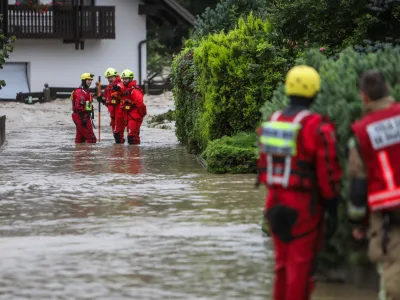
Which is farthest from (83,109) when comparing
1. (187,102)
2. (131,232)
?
(131,232)

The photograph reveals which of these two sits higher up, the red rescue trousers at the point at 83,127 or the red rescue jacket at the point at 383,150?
the red rescue jacket at the point at 383,150

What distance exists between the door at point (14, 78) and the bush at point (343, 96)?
1598 inches

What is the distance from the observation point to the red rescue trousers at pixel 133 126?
2800 centimetres

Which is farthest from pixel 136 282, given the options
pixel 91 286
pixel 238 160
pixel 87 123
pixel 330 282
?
pixel 87 123

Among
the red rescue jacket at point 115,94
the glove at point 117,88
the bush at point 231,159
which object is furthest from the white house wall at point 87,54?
the bush at point 231,159

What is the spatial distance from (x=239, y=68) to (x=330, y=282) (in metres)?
10.9

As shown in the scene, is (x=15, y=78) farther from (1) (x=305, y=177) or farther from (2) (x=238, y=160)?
(1) (x=305, y=177)

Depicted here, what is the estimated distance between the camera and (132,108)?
2825cm

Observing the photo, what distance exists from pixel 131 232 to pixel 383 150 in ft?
17.2

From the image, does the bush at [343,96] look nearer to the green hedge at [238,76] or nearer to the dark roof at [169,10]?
the green hedge at [238,76]

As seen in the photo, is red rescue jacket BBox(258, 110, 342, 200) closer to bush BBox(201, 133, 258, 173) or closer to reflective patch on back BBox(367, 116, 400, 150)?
reflective patch on back BBox(367, 116, 400, 150)

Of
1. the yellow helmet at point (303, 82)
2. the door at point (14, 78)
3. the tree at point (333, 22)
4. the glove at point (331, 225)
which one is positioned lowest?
the door at point (14, 78)

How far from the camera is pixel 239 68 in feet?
68.2

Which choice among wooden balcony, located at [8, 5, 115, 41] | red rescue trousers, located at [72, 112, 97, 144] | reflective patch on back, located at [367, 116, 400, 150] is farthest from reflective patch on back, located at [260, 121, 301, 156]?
wooden balcony, located at [8, 5, 115, 41]
